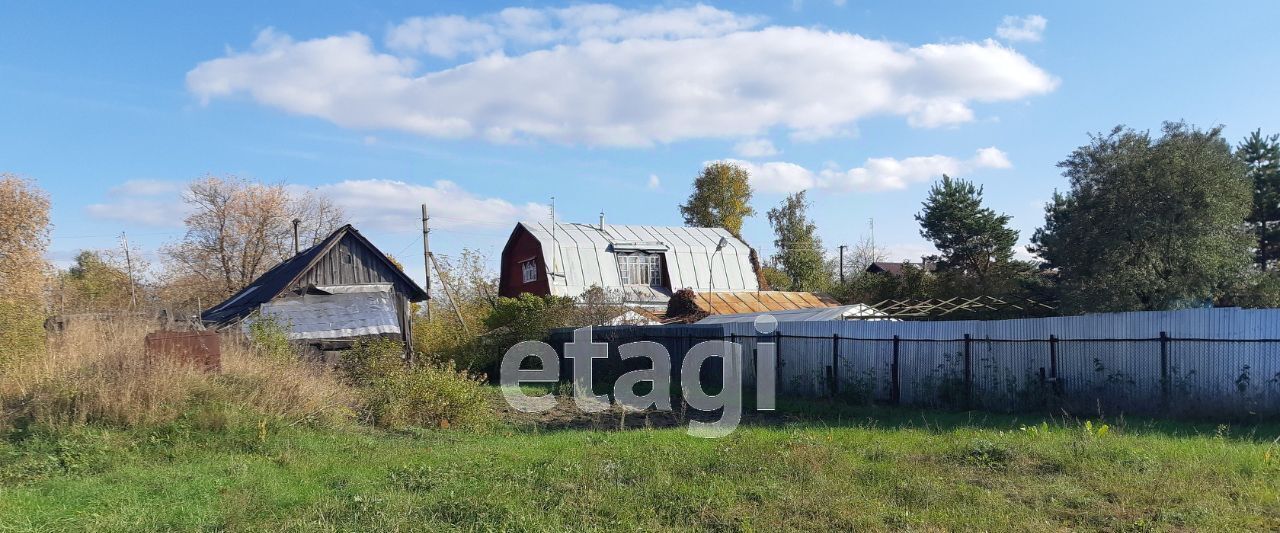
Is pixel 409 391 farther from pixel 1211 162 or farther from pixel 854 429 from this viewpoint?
pixel 1211 162

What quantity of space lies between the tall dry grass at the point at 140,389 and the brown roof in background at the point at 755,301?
20.3 meters

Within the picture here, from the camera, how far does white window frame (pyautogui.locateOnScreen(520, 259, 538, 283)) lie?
3672 cm

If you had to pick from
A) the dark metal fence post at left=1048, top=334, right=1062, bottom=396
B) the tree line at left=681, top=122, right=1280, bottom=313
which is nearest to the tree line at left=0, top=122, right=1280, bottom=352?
the tree line at left=681, top=122, right=1280, bottom=313

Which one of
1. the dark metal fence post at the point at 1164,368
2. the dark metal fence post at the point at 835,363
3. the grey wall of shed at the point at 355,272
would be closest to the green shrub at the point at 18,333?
the grey wall of shed at the point at 355,272

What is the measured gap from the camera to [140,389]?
9633 mm

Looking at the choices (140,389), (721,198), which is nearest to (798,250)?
(721,198)

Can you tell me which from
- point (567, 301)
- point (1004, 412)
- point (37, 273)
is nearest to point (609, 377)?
point (567, 301)

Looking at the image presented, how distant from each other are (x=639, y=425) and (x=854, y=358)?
5.66 metres

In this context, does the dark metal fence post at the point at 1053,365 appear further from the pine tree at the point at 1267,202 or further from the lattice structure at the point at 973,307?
the pine tree at the point at 1267,202

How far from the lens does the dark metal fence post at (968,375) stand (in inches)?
546

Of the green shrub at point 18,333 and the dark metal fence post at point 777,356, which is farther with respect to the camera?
the dark metal fence post at point 777,356

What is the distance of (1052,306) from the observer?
22.7 meters

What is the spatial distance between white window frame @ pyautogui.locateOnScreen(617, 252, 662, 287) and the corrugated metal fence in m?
19.0

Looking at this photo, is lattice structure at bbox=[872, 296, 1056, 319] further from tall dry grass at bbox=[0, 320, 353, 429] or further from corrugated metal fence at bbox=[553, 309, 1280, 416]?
tall dry grass at bbox=[0, 320, 353, 429]
